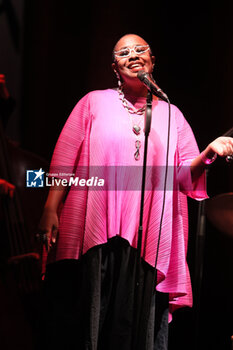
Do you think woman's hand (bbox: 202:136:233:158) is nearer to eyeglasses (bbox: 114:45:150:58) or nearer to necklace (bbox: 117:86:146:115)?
necklace (bbox: 117:86:146:115)

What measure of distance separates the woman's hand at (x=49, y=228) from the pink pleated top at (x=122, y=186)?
0.03 metres

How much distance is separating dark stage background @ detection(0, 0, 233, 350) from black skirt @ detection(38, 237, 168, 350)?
1.78 feet

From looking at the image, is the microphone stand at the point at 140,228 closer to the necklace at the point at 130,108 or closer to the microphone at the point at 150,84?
the microphone at the point at 150,84

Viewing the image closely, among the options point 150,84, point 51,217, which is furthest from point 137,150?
point 51,217

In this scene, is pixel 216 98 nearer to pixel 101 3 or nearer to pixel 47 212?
pixel 101 3

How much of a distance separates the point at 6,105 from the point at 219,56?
972mm

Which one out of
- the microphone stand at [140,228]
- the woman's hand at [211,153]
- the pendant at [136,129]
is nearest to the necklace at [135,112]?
the pendant at [136,129]

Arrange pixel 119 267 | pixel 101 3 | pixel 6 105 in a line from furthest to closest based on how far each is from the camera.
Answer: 1. pixel 101 3
2. pixel 6 105
3. pixel 119 267

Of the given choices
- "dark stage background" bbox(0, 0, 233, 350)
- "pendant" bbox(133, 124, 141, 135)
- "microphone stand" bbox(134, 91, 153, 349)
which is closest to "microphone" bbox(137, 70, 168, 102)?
"microphone stand" bbox(134, 91, 153, 349)

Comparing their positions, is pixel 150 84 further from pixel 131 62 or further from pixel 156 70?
pixel 156 70

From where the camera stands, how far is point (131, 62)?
6.07 ft

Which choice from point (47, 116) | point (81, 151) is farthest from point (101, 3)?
point (81, 151)

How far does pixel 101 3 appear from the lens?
2191 mm

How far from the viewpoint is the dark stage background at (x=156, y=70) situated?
6.86 feet
